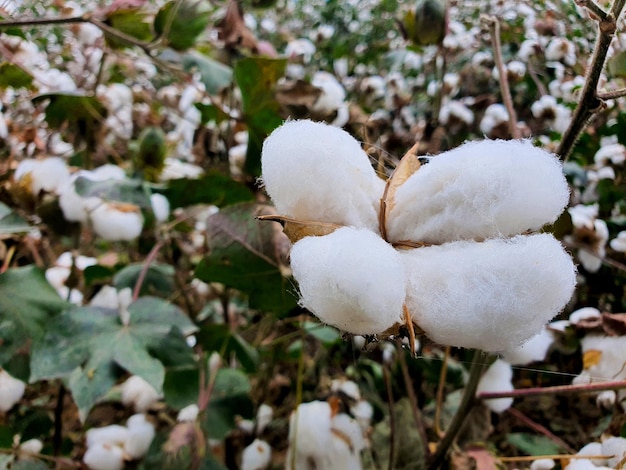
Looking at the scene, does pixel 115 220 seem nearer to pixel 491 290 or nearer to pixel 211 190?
pixel 211 190

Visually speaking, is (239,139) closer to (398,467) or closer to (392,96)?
(392,96)

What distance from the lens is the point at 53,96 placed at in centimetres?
82

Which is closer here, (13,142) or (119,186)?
(119,186)

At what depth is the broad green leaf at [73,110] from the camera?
83 cm

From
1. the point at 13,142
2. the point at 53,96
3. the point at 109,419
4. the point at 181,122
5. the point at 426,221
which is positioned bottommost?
the point at 109,419

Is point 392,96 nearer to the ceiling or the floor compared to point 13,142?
nearer to the floor

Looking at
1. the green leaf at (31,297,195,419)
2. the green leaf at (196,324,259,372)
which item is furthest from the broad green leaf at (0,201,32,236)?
the green leaf at (196,324,259,372)

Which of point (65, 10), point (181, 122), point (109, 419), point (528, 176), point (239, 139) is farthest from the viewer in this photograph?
point (181, 122)

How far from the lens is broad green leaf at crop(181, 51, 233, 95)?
969mm

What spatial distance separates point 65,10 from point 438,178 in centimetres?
102

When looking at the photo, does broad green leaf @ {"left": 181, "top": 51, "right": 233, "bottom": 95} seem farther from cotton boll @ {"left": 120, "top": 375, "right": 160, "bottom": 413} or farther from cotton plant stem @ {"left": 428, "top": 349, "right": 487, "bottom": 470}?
cotton plant stem @ {"left": 428, "top": 349, "right": 487, "bottom": 470}

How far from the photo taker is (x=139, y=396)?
0.88m

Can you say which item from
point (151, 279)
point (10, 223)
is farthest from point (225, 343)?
point (10, 223)

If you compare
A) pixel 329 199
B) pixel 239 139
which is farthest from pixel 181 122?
pixel 329 199
